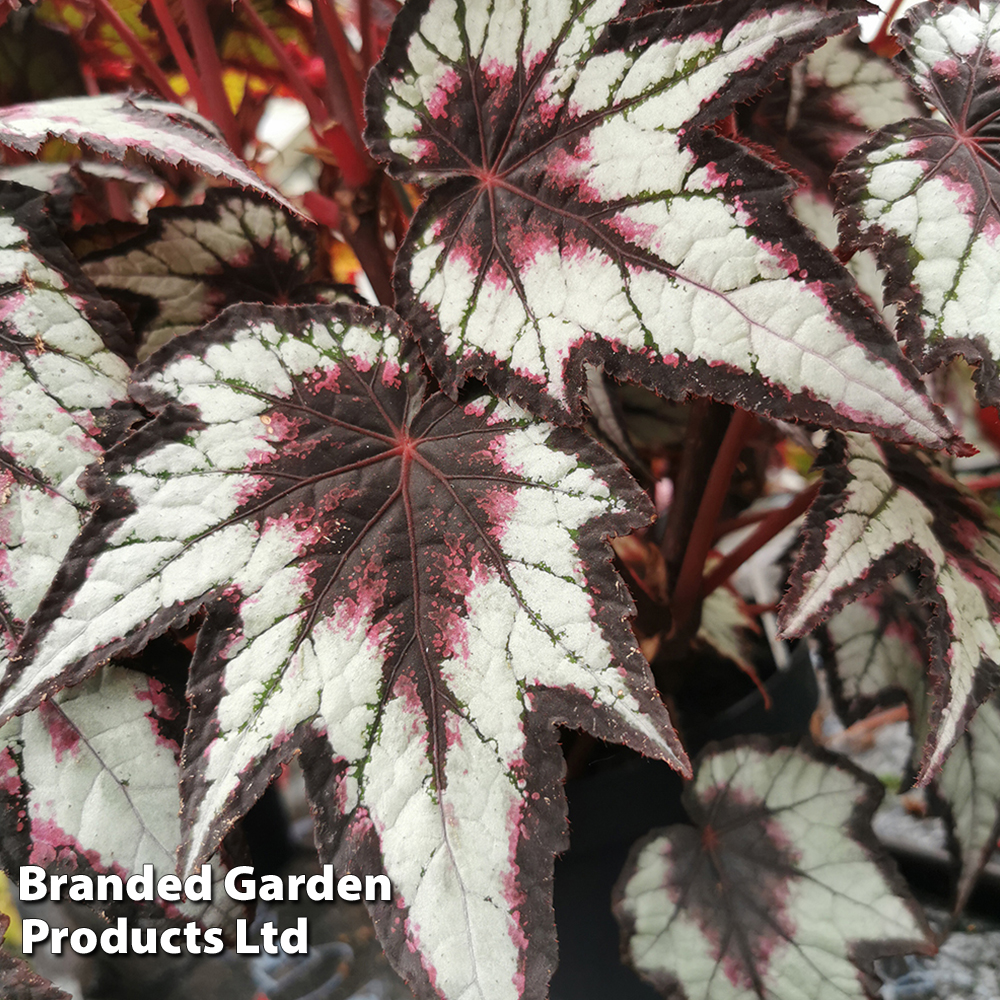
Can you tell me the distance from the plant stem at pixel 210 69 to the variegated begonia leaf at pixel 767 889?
0.65 m

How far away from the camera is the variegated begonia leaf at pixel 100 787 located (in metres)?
0.43

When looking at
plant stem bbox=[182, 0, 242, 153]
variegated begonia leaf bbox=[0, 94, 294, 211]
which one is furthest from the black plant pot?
plant stem bbox=[182, 0, 242, 153]

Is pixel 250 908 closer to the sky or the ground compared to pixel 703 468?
closer to the ground

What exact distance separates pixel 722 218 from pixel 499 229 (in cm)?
13

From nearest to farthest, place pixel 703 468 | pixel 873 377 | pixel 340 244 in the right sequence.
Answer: pixel 873 377
pixel 703 468
pixel 340 244

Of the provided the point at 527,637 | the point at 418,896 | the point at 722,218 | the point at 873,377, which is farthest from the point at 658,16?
the point at 418,896

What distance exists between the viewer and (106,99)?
1.71 feet

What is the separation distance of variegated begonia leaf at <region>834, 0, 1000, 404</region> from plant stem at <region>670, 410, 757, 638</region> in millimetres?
159

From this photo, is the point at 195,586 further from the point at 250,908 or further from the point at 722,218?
the point at 722,218

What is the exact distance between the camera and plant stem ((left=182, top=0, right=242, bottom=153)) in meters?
0.60

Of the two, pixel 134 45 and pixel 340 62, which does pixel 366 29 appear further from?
pixel 134 45

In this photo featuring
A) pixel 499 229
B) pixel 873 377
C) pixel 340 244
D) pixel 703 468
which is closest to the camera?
pixel 873 377

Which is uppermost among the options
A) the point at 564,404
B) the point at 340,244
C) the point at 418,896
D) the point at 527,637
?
the point at 340,244

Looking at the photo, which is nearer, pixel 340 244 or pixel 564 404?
pixel 564 404
